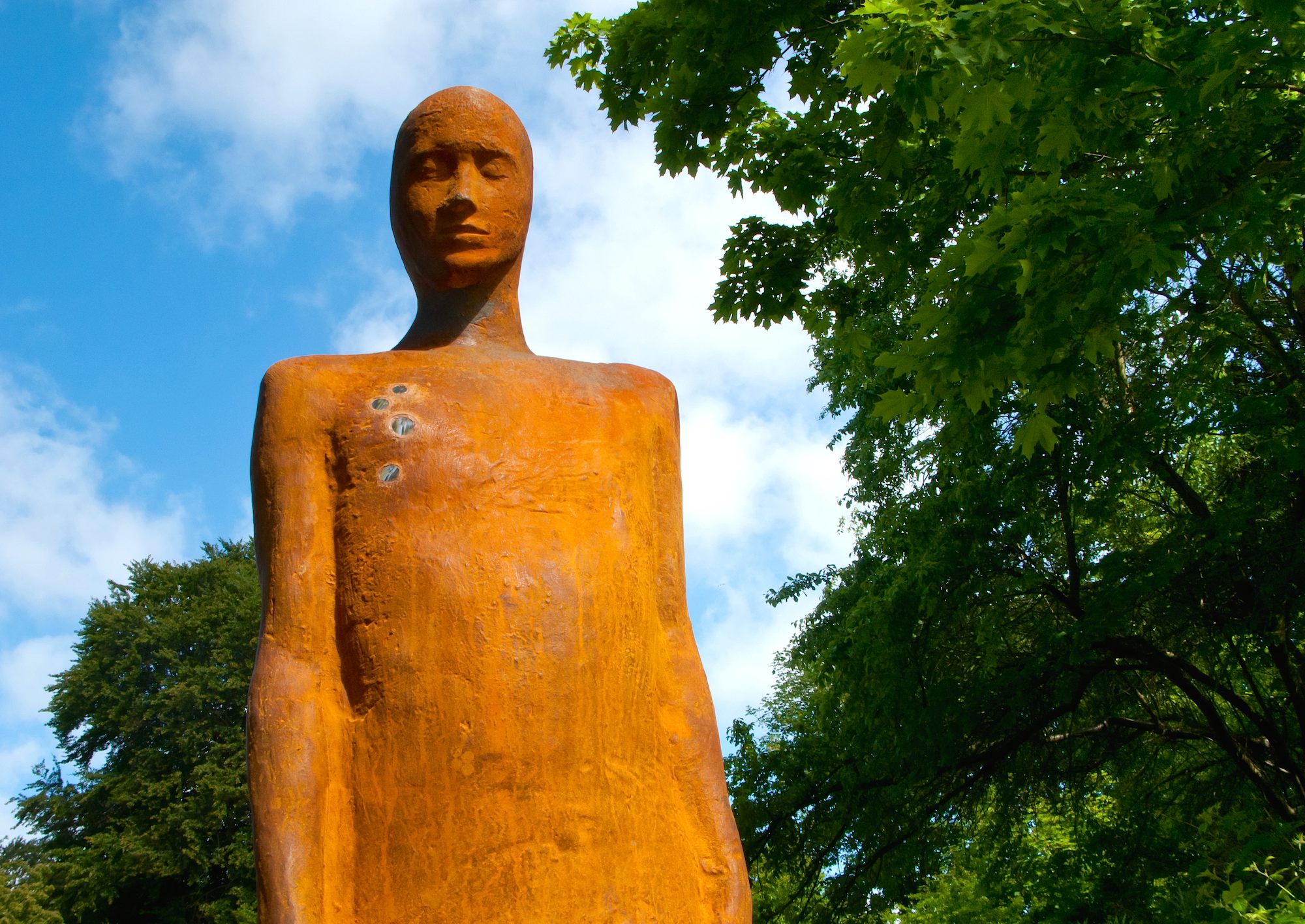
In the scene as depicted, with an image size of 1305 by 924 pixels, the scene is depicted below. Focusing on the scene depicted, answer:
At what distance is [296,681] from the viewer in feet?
9.27

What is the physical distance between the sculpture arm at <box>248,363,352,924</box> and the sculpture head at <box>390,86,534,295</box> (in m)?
0.54

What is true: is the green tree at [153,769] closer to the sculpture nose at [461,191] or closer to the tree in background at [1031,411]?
the tree in background at [1031,411]

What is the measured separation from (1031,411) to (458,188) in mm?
6813

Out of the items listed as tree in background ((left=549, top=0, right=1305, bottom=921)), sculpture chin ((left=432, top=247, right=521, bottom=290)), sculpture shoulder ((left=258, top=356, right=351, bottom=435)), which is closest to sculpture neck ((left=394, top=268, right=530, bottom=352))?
sculpture chin ((left=432, top=247, right=521, bottom=290))

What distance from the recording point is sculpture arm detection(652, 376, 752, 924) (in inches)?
114

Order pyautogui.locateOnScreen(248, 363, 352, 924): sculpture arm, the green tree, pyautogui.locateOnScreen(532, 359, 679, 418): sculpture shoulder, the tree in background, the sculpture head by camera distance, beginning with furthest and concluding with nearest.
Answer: the green tree < the tree in background < the sculpture head < pyautogui.locateOnScreen(532, 359, 679, 418): sculpture shoulder < pyautogui.locateOnScreen(248, 363, 352, 924): sculpture arm

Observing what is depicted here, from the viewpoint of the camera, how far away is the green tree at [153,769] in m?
23.9

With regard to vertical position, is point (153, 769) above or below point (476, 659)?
above

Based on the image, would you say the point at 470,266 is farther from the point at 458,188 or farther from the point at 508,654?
the point at 508,654

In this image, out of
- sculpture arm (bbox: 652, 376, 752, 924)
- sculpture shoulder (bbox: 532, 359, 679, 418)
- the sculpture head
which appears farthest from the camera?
the sculpture head

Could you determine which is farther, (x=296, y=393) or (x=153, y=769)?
(x=153, y=769)

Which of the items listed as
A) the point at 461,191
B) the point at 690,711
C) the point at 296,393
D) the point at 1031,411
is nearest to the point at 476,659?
the point at 690,711

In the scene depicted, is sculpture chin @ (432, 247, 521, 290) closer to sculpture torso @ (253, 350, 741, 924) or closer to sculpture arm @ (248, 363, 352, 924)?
sculpture torso @ (253, 350, 741, 924)

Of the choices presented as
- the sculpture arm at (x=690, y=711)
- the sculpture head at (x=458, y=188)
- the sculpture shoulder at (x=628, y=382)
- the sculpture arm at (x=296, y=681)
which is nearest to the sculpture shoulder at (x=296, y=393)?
→ the sculpture arm at (x=296, y=681)
